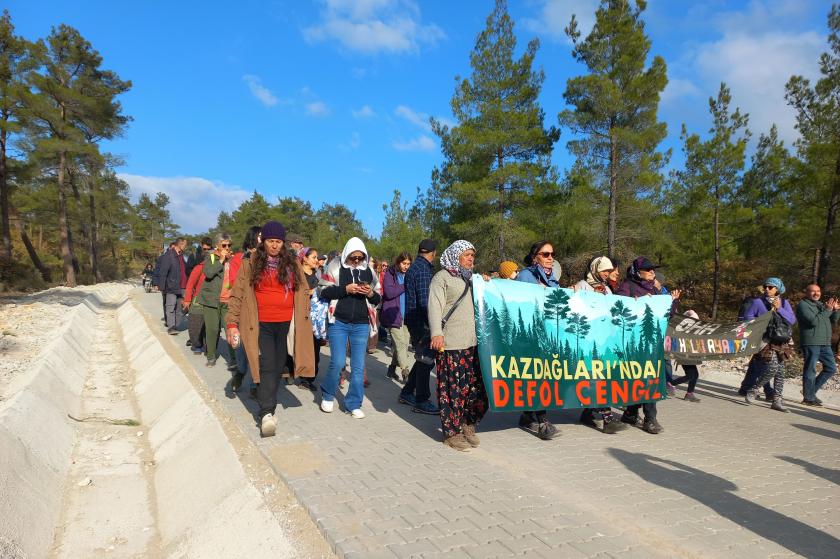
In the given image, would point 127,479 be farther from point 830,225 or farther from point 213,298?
point 830,225

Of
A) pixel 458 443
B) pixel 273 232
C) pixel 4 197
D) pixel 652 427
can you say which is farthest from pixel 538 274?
pixel 4 197

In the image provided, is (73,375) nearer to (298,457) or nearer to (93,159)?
(298,457)

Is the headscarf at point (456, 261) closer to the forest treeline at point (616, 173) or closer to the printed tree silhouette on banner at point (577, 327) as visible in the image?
the printed tree silhouette on banner at point (577, 327)

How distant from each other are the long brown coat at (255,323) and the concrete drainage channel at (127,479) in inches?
31.5

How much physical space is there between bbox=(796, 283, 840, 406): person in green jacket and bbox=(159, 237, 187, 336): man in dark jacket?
36.3ft

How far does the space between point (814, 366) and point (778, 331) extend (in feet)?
3.59

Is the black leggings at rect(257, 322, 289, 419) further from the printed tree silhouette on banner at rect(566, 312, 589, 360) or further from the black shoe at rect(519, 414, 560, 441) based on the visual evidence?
the printed tree silhouette on banner at rect(566, 312, 589, 360)

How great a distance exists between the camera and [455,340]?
4730 mm

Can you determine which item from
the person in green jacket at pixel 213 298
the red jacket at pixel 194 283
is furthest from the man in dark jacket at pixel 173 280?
the person in green jacket at pixel 213 298

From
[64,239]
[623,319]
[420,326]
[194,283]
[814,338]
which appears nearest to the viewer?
[623,319]

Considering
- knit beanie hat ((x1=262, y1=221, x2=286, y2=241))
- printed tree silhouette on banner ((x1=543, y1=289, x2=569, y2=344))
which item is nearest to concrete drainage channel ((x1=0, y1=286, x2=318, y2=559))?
knit beanie hat ((x1=262, y1=221, x2=286, y2=241))

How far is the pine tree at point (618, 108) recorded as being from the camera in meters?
19.3

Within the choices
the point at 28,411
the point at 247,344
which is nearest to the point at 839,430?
the point at 247,344

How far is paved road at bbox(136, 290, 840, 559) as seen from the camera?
3061mm
